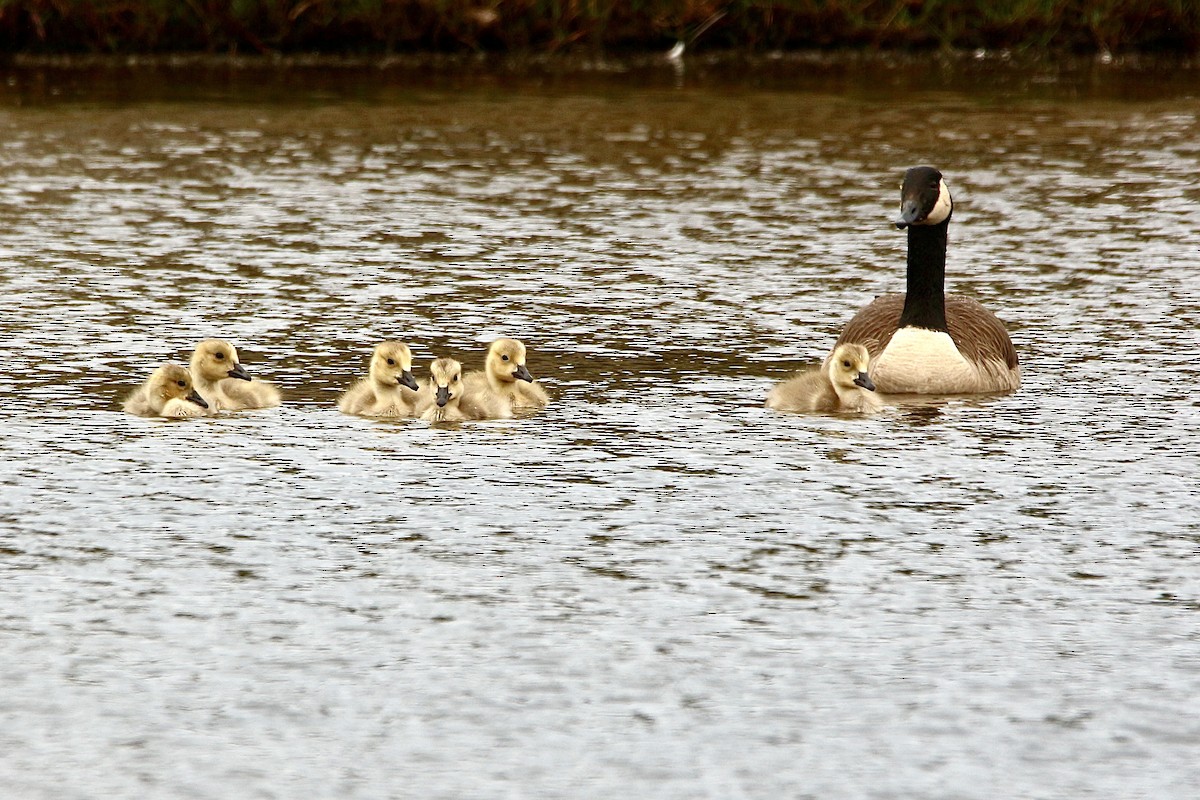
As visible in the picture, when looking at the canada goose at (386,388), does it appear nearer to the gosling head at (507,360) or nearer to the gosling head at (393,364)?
the gosling head at (393,364)

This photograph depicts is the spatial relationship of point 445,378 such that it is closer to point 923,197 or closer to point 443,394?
point 443,394

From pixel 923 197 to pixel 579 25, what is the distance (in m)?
12.9

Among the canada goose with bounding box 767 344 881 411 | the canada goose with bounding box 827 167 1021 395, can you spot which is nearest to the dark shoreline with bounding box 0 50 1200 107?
the canada goose with bounding box 827 167 1021 395

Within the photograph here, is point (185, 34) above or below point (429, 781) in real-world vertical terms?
above

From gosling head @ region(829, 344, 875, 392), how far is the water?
0.52 feet

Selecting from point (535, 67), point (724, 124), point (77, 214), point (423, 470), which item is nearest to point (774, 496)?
point (423, 470)

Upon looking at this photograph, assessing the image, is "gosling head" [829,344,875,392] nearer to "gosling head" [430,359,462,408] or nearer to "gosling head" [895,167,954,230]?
"gosling head" [895,167,954,230]

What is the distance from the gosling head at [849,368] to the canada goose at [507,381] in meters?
1.19

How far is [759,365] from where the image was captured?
30.5 feet

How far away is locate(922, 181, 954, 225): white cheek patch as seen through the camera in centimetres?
904

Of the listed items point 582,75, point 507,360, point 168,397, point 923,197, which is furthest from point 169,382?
point 582,75

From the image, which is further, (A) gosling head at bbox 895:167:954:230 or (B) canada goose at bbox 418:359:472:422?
(A) gosling head at bbox 895:167:954:230

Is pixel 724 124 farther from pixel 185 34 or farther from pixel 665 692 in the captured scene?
pixel 665 692

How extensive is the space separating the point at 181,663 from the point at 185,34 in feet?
53.9
